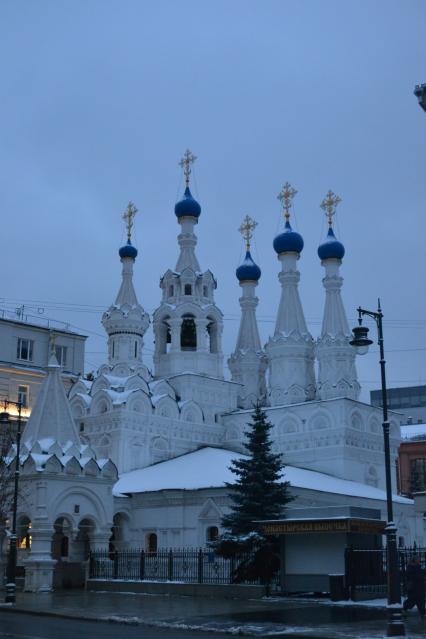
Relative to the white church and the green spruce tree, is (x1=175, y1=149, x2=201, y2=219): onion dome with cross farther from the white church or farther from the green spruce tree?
the green spruce tree

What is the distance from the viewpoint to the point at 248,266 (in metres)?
49.4

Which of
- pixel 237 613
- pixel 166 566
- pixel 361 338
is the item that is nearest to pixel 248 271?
pixel 166 566

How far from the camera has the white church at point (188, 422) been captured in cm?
2920

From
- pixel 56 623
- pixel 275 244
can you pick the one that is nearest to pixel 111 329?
pixel 275 244

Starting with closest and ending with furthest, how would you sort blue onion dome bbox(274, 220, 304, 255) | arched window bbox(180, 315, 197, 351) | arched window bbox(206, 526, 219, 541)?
arched window bbox(206, 526, 219, 541) < arched window bbox(180, 315, 197, 351) < blue onion dome bbox(274, 220, 304, 255)

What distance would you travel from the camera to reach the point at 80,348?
47.8 m

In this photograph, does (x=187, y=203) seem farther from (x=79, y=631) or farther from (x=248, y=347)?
(x=79, y=631)

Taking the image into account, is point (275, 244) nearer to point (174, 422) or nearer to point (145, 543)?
point (174, 422)

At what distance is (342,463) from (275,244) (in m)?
13.8

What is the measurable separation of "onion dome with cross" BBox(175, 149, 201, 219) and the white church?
0.08 meters

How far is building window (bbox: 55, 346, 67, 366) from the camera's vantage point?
4640 centimetres

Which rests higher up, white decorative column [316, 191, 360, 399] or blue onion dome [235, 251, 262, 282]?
blue onion dome [235, 251, 262, 282]

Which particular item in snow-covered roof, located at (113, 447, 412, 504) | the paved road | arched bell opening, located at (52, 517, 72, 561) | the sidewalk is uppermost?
snow-covered roof, located at (113, 447, 412, 504)

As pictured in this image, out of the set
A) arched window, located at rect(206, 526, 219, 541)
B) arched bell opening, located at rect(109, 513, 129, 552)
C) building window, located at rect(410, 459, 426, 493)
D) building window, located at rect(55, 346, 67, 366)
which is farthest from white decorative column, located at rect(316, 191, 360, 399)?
building window, located at rect(410, 459, 426, 493)
